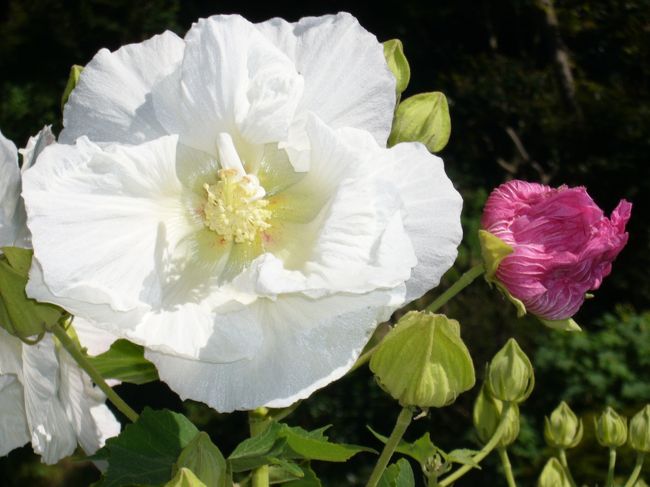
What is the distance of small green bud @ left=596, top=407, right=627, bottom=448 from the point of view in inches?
44.3

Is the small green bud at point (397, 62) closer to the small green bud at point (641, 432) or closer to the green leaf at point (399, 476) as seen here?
the green leaf at point (399, 476)

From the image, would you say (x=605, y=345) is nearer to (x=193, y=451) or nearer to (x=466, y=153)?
(x=466, y=153)

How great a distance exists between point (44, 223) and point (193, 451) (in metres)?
0.17

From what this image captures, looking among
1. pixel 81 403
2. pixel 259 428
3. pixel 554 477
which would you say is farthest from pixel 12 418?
pixel 554 477

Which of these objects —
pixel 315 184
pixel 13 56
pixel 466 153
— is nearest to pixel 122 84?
pixel 315 184

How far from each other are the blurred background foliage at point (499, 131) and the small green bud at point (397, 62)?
5.92 feet

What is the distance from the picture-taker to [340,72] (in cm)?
68

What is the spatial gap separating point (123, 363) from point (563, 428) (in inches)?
20.2

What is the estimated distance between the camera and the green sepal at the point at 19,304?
64cm

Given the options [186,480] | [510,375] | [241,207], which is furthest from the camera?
[510,375]

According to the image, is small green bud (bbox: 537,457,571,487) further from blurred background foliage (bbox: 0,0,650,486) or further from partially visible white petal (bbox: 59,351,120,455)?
blurred background foliage (bbox: 0,0,650,486)

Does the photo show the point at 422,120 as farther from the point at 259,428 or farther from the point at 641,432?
the point at 641,432

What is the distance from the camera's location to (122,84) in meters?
0.67

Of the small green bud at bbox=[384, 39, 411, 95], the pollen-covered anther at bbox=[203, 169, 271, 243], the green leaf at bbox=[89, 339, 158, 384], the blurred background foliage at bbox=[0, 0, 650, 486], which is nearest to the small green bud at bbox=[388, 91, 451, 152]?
the small green bud at bbox=[384, 39, 411, 95]
